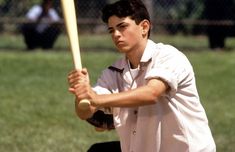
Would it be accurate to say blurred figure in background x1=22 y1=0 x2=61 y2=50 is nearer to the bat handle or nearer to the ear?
the ear

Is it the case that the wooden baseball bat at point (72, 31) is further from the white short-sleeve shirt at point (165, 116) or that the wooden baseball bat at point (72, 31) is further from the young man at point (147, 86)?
the white short-sleeve shirt at point (165, 116)

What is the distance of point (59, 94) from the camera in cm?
1087

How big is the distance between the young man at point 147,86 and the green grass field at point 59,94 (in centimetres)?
329

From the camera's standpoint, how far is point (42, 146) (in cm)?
806

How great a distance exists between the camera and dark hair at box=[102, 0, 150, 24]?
4.50 meters

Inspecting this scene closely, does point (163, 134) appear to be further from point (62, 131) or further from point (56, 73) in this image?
point (56, 73)

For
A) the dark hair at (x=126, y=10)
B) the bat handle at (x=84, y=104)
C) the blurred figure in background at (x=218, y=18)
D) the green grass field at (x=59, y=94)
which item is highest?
the dark hair at (x=126, y=10)

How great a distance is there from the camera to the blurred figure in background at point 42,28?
48.8 feet

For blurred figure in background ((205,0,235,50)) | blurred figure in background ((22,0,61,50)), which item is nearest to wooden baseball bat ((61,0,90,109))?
blurred figure in background ((22,0,61,50))

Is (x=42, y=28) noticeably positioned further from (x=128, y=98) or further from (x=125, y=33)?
(x=128, y=98)

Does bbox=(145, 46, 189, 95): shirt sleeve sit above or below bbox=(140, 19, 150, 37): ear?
below

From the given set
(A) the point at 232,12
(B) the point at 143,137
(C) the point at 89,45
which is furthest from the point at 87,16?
(B) the point at 143,137

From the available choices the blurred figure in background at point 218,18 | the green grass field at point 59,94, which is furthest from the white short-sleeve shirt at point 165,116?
the blurred figure in background at point 218,18

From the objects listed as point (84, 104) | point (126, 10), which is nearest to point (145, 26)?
point (126, 10)
